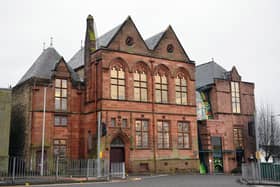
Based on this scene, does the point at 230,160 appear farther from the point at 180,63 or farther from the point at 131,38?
the point at 131,38

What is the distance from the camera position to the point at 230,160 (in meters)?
50.0

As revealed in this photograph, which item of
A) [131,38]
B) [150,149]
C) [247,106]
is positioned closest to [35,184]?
[150,149]

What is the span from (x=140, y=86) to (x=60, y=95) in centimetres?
951

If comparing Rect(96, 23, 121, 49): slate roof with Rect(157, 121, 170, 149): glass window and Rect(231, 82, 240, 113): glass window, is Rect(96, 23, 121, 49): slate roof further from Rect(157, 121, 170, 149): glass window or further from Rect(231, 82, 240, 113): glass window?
Rect(231, 82, 240, 113): glass window

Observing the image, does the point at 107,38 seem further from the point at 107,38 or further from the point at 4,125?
the point at 4,125

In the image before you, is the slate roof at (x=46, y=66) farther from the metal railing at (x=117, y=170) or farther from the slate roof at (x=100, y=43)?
the metal railing at (x=117, y=170)

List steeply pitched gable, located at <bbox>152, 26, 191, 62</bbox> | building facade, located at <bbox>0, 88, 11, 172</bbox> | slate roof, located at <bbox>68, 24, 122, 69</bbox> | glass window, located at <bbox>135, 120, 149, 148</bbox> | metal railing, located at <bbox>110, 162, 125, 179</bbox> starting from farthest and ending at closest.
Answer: steeply pitched gable, located at <bbox>152, 26, 191, 62</bbox>
slate roof, located at <bbox>68, 24, 122, 69</bbox>
glass window, located at <bbox>135, 120, 149, 148</bbox>
building facade, located at <bbox>0, 88, 11, 172</bbox>
metal railing, located at <bbox>110, 162, 125, 179</bbox>

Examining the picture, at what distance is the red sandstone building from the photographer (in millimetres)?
40188

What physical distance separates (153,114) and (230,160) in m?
14.6

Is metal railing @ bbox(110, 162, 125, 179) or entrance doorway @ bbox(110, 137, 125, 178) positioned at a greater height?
entrance doorway @ bbox(110, 137, 125, 178)

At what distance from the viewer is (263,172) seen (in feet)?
102

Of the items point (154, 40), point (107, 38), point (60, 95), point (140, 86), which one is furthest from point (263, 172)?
point (107, 38)

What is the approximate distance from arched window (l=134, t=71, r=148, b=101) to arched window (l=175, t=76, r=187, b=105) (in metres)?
4.91

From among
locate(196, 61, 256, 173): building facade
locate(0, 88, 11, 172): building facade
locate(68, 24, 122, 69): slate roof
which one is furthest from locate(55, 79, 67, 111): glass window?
locate(196, 61, 256, 173): building facade
